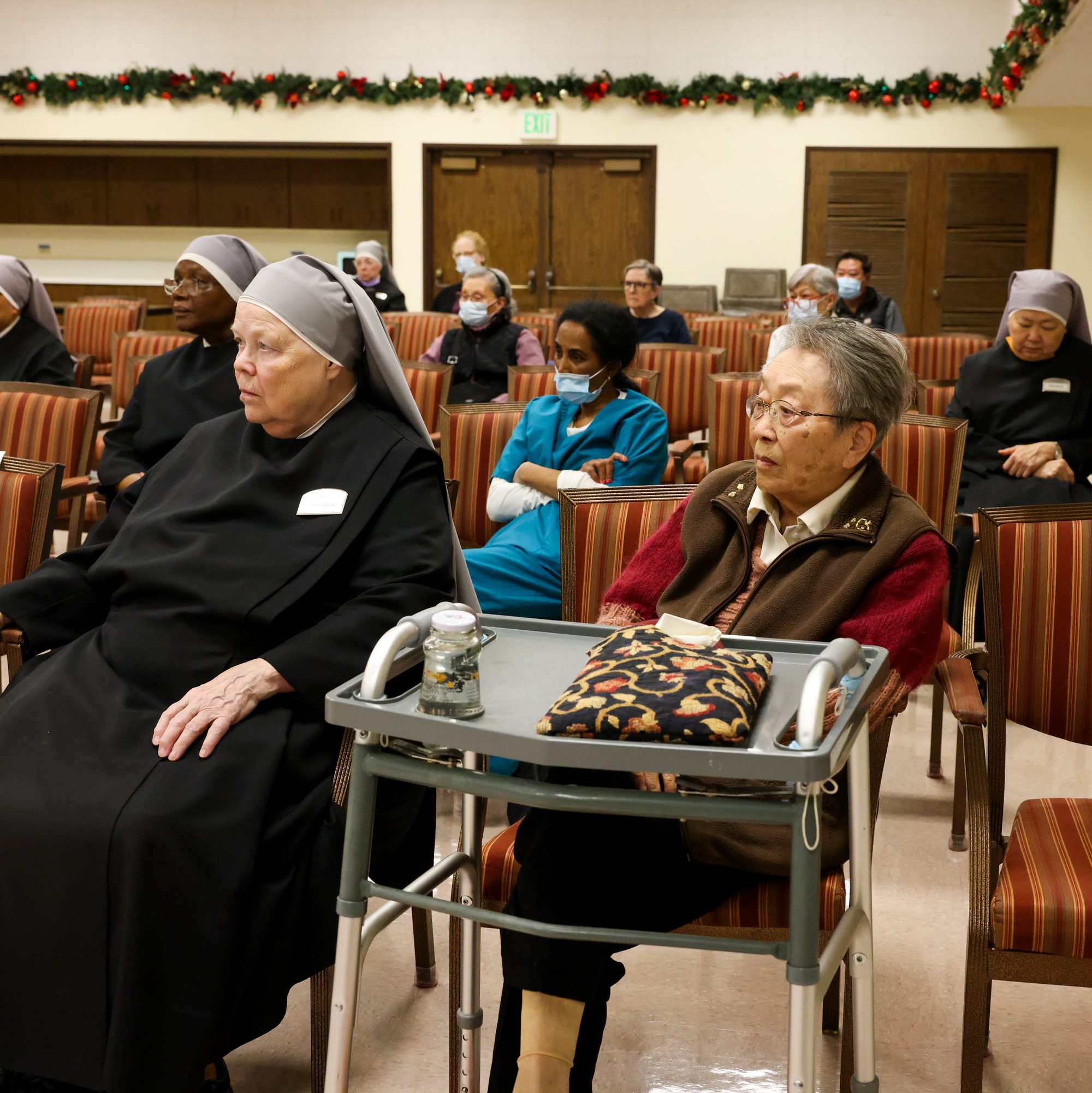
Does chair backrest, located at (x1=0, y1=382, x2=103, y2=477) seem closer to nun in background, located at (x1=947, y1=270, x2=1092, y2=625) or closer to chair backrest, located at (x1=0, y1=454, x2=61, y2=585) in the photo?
chair backrest, located at (x1=0, y1=454, x2=61, y2=585)

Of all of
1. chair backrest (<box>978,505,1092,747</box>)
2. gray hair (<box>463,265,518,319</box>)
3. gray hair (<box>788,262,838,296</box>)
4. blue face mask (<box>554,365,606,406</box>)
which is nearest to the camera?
chair backrest (<box>978,505,1092,747</box>)

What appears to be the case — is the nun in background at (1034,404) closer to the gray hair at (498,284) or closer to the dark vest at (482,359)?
the dark vest at (482,359)

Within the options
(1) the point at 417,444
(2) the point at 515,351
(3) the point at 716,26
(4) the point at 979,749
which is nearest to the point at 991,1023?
(4) the point at 979,749

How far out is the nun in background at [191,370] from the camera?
3275mm

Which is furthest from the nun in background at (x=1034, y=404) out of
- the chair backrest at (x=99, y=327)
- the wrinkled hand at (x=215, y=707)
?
the chair backrest at (x=99, y=327)

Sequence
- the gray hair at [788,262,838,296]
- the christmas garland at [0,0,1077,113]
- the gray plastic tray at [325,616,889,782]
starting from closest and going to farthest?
the gray plastic tray at [325,616,889,782] < the gray hair at [788,262,838,296] < the christmas garland at [0,0,1077,113]

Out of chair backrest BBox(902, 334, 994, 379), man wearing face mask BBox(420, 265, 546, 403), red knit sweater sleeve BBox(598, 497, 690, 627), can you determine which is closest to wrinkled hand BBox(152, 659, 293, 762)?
red knit sweater sleeve BBox(598, 497, 690, 627)

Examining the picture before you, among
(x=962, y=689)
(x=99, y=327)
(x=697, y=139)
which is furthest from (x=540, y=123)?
(x=962, y=689)

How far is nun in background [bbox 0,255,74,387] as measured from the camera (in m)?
4.48

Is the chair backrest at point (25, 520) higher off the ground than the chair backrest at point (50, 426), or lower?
lower

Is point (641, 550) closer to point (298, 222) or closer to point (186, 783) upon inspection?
point (186, 783)

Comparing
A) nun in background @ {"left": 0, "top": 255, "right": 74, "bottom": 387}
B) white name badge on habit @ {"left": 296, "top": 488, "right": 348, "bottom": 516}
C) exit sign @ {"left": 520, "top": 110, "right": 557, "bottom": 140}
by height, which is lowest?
white name badge on habit @ {"left": 296, "top": 488, "right": 348, "bottom": 516}

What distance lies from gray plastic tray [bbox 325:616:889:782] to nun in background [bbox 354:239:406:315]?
732cm

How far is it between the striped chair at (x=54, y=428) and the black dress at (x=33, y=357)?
Answer: 3.13 feet
